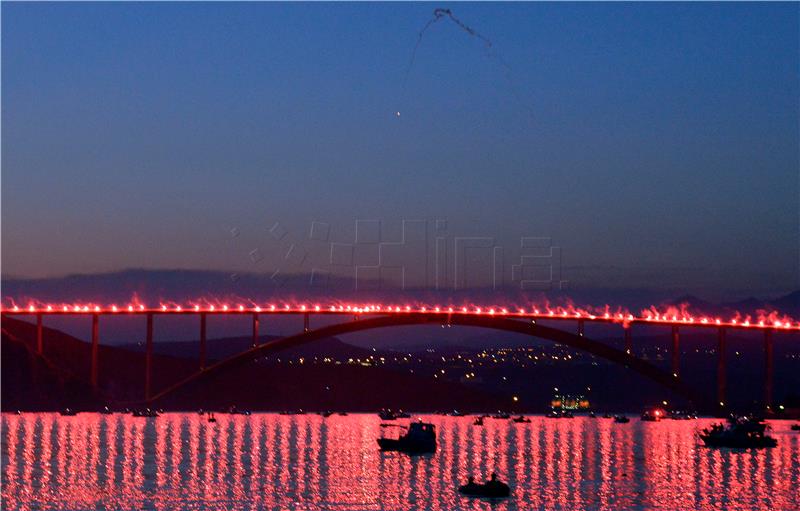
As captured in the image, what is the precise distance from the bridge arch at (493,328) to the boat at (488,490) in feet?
173

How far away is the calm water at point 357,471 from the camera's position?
1826 inches

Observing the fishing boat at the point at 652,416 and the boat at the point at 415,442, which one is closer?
the boat at the point at 415,442

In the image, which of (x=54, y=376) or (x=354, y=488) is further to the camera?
(x=54, y=376)

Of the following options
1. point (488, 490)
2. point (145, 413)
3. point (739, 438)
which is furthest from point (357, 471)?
point (145, 413)

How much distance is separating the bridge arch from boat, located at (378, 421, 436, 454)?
32.4 meters

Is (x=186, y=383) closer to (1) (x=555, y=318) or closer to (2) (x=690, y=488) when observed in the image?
(1) (x=555, y=318)

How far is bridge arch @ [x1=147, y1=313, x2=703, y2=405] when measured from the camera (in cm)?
10069

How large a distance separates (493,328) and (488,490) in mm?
56563

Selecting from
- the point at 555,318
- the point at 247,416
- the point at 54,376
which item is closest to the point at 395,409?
the point at 247,416

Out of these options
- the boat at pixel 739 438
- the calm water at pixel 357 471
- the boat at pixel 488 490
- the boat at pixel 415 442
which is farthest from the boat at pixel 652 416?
the boat at pixel 488 490

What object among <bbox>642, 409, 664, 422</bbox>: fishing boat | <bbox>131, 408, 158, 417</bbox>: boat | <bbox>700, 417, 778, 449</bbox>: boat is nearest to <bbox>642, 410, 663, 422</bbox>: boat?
<bbox>642, 409, 664, 422</bbox>: fishing boat

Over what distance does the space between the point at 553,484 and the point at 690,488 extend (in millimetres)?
5065

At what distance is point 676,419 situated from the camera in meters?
134

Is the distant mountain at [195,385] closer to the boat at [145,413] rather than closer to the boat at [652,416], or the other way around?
the boat at [145,413]
